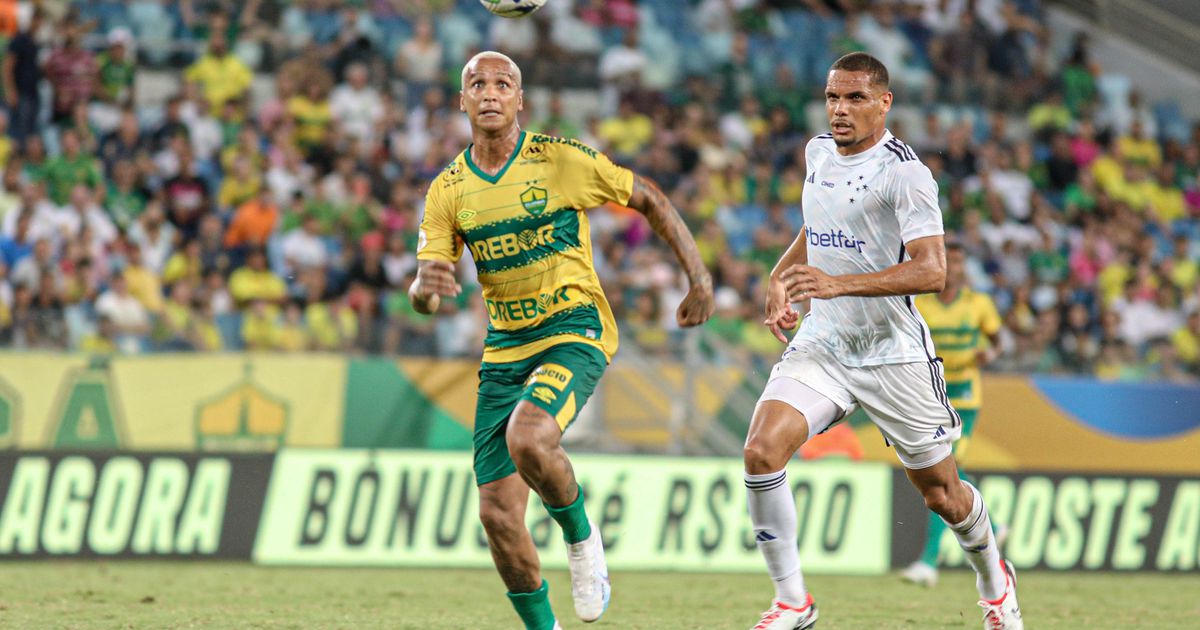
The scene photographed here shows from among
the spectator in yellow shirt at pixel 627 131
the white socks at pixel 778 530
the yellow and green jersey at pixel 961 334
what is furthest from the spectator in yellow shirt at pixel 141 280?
the white socks at pixel 778 530

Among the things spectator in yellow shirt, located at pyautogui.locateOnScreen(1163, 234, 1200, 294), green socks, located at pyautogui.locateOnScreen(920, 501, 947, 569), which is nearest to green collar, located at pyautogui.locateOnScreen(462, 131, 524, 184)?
green socks, located at pyautogui.locateOnScreen(920, 501, 947, 569)

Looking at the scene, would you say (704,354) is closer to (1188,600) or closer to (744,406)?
(744,406)

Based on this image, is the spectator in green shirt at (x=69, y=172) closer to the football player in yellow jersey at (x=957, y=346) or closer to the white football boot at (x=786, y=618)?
the football player in yellow jersey at (x=957, y=346)

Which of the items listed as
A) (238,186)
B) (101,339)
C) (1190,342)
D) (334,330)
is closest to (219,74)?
(238,186)

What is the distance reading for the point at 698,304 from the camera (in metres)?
6.86

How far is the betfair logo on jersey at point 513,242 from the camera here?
7.09 m

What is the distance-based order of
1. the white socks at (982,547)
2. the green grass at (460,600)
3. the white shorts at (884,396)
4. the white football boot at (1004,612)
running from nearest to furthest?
the white shorts at (884,396) → the white socks at (982,547) → the white football boot at (1004,612) → the green grass at (460,600)

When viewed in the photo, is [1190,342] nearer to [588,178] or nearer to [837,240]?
[837,240]

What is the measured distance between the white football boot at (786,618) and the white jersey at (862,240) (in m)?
1.17

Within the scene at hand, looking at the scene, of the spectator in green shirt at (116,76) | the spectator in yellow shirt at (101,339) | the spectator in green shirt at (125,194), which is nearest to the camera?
the spectator in yellow shirt at (101,339)

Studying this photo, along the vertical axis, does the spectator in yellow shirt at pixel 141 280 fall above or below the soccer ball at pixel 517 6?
below

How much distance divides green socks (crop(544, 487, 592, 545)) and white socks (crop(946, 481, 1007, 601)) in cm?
185

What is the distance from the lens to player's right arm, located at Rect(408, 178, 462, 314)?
264 inches

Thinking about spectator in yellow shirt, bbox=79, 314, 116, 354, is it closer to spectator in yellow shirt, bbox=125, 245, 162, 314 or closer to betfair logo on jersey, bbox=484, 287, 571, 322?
spectator in yellow shirt, bbox=125, 245, 162, 314
